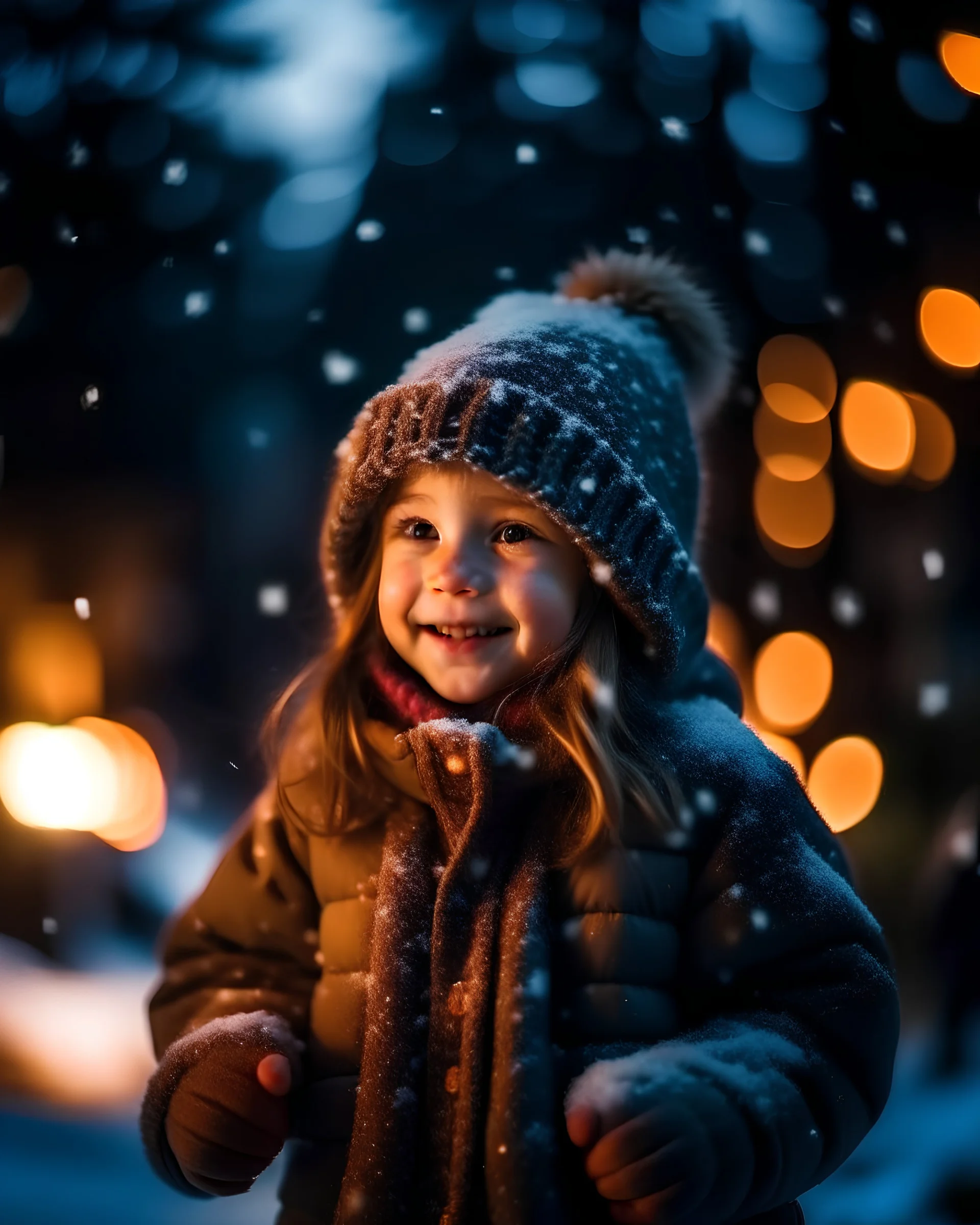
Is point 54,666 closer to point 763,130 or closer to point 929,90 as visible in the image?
point 763,130

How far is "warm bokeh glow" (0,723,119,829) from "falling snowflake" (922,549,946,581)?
88cm

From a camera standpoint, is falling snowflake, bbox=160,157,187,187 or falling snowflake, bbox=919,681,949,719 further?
falling snowflake, bbox=919,681,949,719

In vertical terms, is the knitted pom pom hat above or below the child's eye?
above

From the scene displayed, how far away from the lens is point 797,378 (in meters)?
1.20

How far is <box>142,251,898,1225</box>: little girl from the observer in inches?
29.9

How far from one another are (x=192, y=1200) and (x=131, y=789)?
14.9 inches

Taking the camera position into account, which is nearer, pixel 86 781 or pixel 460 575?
pixel 460 575

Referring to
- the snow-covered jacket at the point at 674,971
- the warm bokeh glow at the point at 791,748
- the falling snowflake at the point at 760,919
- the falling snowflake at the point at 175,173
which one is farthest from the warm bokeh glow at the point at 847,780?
the falling snowflake at the point at 175,173

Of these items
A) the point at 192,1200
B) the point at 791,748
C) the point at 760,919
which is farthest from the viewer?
the point at 791,748

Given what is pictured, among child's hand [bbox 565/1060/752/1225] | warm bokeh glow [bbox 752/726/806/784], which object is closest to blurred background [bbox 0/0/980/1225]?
warm bokeh glow [bbox 752/726/806/784]

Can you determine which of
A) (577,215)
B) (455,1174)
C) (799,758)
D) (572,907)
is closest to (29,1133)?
(455,1174)

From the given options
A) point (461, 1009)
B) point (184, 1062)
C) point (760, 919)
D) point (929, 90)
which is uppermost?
point (929, 90)

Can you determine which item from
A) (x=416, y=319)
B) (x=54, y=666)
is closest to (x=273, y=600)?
(x=54, y=666)

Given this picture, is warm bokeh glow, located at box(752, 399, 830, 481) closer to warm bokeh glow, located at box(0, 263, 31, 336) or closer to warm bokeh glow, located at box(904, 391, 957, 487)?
warm bokeh glow, located at box(904, 391, 957, 487)
